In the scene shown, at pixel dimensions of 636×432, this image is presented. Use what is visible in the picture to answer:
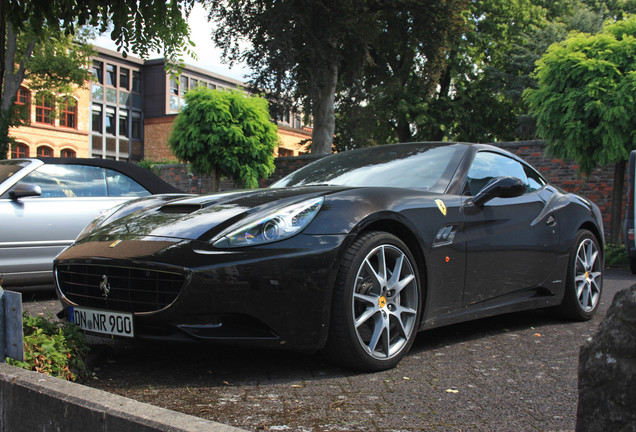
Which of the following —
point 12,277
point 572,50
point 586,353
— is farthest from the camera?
point 572,50

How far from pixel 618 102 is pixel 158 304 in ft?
39.8

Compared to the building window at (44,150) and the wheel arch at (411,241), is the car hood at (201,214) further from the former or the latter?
the building window at (44,150)

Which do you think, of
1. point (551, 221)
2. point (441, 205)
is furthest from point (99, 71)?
point (441, 205)

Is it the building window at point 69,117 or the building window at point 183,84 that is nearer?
the building window at point 69,117

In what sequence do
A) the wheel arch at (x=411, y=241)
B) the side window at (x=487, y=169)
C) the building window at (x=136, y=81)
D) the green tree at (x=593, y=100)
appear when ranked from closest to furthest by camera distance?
the wheel arch at (x=411, y=241)
the side window at (x=487, y=169)
the green tree at (x=593, y=100)
the building window at (x=136, y=81)

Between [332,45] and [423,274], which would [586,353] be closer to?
[423,274]

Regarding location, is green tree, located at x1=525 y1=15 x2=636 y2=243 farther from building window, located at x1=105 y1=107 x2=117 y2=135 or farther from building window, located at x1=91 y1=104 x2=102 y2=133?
building window, located at x1=105 y1=107 x2=117 y2=135

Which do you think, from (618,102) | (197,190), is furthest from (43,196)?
(197,190)

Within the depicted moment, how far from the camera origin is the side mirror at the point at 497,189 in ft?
13.3

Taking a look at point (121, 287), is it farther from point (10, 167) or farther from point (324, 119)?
point (324, 119)

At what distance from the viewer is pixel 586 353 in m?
1.60

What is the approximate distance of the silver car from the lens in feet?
19.3

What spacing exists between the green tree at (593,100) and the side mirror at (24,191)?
10894 millimetres

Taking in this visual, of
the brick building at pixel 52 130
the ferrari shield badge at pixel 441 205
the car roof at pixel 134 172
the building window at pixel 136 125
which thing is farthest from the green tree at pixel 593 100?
the building window at pixel 136 125
